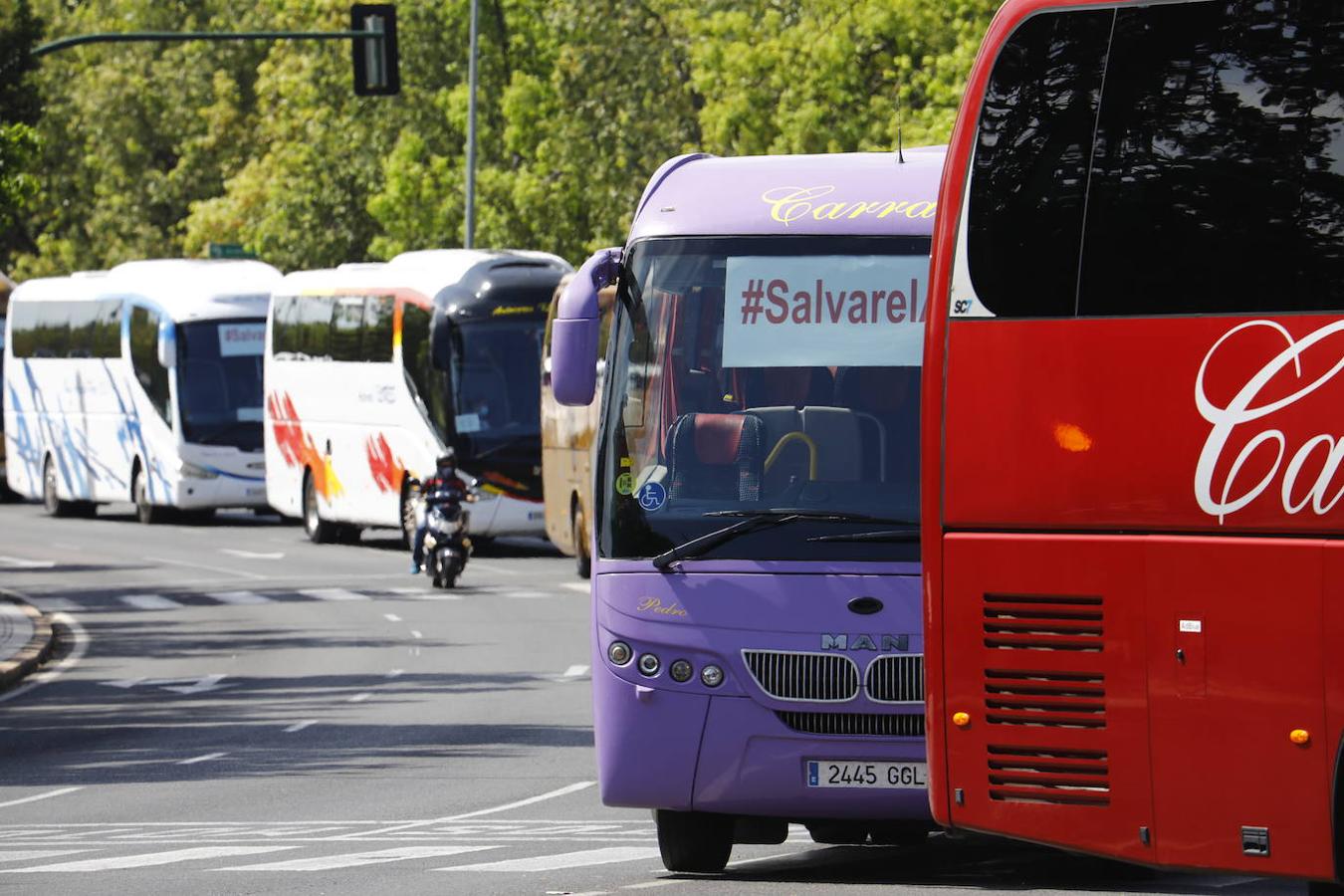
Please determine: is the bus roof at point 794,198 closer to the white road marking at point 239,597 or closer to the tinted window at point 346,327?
the white road marking at point 239,597

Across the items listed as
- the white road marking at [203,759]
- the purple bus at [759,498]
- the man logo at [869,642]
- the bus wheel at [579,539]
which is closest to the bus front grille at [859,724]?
the purple bus at [759,498]

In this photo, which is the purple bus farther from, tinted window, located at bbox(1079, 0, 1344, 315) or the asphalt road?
tinted window, located at bbox(1079, 0, 1344, 315)

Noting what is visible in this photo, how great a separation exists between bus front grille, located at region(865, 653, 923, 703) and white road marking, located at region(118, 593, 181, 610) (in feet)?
68.8

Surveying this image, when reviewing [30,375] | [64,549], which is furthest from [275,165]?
[64,549]

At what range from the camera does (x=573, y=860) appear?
1280 cm

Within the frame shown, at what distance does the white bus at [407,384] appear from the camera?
125 feet

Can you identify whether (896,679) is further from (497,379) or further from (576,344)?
(497,379)

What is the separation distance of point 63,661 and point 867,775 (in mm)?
15803

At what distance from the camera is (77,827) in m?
14.7

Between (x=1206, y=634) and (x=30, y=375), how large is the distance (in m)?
45.5

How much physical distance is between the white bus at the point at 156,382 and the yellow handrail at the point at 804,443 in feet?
113

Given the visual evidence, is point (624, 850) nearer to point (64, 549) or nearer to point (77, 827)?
point (77, 827)

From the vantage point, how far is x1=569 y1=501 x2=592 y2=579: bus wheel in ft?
111

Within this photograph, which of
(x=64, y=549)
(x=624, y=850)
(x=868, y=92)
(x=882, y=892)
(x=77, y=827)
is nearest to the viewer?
(x=882, y=892)
